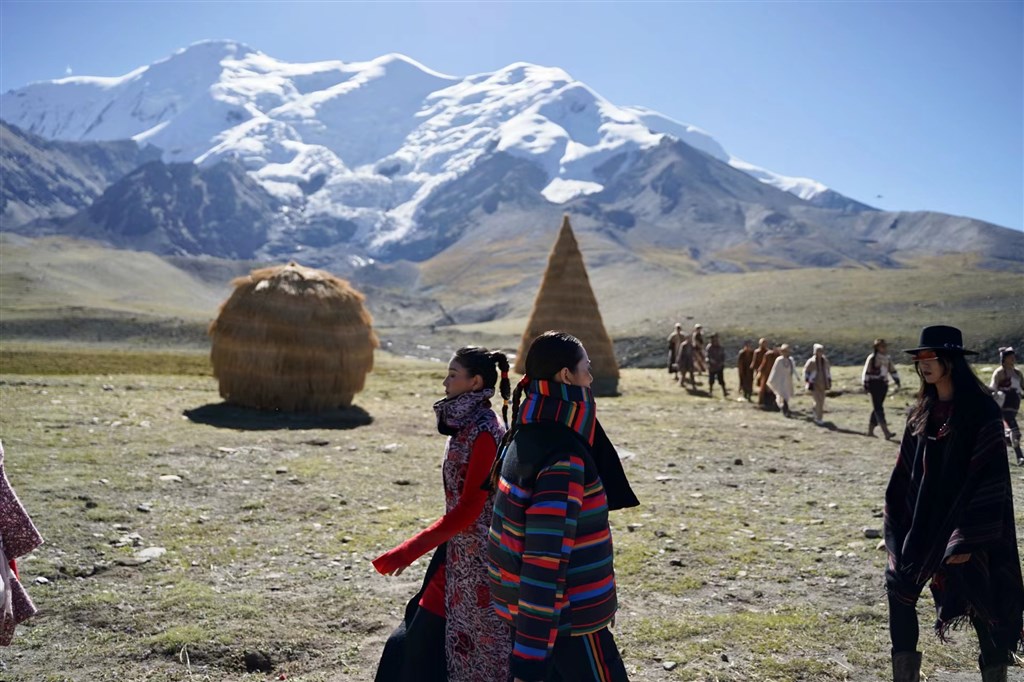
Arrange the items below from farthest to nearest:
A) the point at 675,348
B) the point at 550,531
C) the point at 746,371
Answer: the point at 675,348, the point at 746,371, the point at 550,531

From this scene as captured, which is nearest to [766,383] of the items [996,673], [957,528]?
[996,673]

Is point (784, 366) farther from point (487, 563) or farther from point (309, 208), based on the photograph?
point (309, 208)

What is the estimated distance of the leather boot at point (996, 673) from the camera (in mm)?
3852

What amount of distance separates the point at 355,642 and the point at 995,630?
3.41 metres

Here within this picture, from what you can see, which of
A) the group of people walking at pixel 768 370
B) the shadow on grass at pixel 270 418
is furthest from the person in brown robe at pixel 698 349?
the shadow on grass at pixel 270 418

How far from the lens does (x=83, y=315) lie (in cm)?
3906

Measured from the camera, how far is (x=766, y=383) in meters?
16.7

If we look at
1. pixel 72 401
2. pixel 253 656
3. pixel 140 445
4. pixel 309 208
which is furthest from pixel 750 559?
pixel 309 208

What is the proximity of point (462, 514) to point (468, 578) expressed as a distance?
0.89ft

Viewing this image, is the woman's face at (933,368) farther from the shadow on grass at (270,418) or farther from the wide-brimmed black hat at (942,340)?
the shadow on grass at (270,418)

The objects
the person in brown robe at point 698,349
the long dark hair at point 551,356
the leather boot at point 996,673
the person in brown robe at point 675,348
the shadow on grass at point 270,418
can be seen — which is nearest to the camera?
the long dark hair at point 551,356

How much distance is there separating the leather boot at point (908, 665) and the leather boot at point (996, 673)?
0.30m

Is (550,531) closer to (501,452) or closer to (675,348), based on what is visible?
(501,452)

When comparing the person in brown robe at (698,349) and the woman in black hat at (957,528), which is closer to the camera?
the woman in black hat at (957,528)
